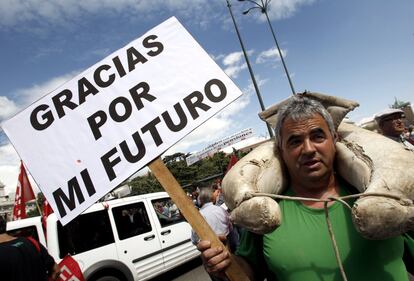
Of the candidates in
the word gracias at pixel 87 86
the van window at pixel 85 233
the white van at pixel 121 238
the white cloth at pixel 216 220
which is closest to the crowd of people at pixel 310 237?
the word gracias at pixel 87 86

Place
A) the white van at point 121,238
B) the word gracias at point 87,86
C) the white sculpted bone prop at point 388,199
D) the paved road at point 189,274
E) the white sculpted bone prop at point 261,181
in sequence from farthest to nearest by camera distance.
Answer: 1. the paved road at point 189,274
2. the white van at point 121,238
3. the word gracias at point 87,86
4. the white sculpted bone prop at point 261,181
5. the white sculpted bone prop at point 388,199

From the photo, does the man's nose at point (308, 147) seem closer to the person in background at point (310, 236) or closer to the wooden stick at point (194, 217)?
the person in background at point (310, 236)

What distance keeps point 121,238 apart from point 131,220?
1.41 ft

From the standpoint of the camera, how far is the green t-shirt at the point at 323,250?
132 cm

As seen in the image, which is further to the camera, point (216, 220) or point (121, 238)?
point (121, 238)

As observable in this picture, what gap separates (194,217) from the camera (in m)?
1.57

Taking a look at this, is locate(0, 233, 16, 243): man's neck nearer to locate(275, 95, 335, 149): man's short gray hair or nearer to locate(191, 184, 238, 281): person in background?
locate(191, 184, 238, 281): person in background

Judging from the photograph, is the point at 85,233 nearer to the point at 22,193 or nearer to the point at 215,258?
the point at 22,193

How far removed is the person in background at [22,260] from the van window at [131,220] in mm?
2742

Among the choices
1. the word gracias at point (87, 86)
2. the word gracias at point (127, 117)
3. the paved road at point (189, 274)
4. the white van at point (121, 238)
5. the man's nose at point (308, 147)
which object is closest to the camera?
the man's nose at point (308, 147)

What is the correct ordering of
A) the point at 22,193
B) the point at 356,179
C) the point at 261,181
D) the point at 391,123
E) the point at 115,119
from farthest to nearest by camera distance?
the point at 22,193, the point at 391,123, the point at 115,119, the point at 261,181, the point at 356,179

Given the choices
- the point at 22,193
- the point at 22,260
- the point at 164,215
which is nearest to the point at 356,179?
the point at 22,260

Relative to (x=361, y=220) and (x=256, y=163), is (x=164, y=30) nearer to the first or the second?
(x=256, y=163)

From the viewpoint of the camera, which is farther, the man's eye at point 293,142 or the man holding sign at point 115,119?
the man holding sign at point 115,119
